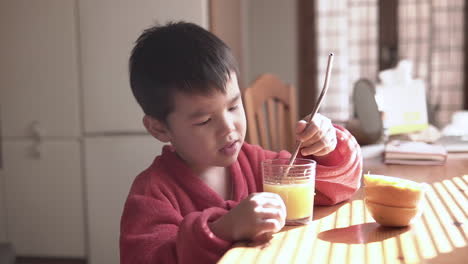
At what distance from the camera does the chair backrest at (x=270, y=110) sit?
6.49ft

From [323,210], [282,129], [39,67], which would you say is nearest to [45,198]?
[39,67]

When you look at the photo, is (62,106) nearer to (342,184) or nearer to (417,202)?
(342,184)

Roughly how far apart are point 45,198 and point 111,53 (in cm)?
78

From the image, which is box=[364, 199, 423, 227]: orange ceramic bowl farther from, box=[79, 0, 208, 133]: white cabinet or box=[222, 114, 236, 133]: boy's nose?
box=[79, 0, 208, 133]: white cabinet

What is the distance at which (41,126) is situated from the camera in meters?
2.52

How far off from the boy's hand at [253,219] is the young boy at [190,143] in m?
0.06

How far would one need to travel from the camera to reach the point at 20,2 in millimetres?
2488

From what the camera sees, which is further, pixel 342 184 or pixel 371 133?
pixel 371 133

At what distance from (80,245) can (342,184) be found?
6.12 feet

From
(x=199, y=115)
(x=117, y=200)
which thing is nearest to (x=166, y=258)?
(x=199, y=115)

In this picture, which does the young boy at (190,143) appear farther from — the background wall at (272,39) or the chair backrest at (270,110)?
the background wall at (272,39)

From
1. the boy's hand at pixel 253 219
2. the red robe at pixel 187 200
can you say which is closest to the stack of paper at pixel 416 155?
the red robe at pixel 187 200

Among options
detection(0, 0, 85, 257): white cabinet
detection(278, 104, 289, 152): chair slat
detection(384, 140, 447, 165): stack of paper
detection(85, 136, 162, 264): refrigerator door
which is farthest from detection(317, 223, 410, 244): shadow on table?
detection(0, 0, 85, 257): white cabinet

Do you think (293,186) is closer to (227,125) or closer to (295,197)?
(295,197)
